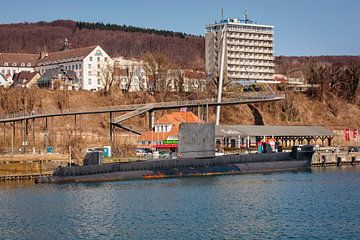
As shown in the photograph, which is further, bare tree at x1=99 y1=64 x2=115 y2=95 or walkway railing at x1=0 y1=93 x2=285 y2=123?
bare tree at x1=99 y1=64 x2=115 y2=95

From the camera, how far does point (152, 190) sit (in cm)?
5000

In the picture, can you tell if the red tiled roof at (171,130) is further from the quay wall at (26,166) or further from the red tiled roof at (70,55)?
the red tiled roof at (70,55)

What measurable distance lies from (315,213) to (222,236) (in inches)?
346

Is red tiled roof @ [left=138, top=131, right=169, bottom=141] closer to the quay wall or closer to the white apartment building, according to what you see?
the quay wall

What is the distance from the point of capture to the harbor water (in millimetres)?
33719

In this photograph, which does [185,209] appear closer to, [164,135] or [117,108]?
[164,135]

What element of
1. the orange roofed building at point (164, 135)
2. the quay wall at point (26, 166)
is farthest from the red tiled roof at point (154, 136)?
the quay wall at point (26, 166)

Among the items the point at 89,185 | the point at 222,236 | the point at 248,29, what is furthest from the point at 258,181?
the point at 248,29

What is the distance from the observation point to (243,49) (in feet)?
486

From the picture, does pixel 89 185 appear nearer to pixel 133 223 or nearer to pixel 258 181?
pixel 258 181

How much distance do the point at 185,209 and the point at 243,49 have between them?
111 m

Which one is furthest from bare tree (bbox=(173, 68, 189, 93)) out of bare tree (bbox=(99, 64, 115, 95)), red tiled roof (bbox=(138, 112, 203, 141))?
red tiled roof (bbox=(138, 112, 203, 141))

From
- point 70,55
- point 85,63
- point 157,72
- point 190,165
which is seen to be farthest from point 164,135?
point 70,55

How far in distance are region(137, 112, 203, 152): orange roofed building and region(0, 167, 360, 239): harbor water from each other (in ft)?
73.8
